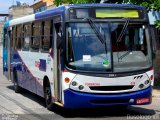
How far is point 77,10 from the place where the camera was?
1133cm

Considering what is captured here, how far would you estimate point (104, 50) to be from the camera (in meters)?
11.2

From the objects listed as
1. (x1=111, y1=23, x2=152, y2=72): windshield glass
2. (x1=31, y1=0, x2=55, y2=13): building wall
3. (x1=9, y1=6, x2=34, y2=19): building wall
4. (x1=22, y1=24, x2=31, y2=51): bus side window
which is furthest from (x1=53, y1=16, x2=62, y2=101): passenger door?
(x1=9, y1=6, x2=34, y2=19): building wall

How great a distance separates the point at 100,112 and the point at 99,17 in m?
2.63

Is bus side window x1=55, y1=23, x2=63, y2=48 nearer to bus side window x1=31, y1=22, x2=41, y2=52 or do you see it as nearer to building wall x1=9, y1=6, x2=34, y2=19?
bus side window x1=31, y1=22, x2=41, y2=52

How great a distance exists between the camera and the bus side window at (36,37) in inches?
547

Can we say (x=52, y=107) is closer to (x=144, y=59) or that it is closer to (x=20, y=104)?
(x=20, y=104)

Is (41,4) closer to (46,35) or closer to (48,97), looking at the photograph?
(46,35)

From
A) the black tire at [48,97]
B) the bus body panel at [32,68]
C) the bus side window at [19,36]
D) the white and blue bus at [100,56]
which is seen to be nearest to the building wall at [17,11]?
the bus side window at [19,36]

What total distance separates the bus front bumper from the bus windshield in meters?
0.59

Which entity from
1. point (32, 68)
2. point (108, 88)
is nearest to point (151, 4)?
point (32, 68)

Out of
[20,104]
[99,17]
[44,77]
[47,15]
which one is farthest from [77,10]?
[20,104]

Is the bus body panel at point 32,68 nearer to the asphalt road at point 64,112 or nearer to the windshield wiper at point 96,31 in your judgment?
the asphalt road at point 64,112

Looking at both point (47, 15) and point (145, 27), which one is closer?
point (145, 27)

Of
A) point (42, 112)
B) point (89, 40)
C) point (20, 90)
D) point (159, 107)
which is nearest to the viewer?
point (89, 40)
